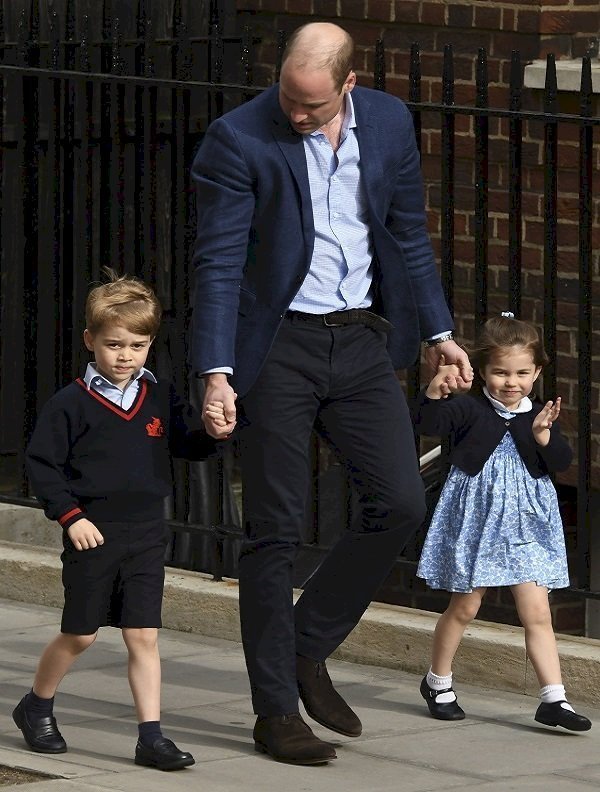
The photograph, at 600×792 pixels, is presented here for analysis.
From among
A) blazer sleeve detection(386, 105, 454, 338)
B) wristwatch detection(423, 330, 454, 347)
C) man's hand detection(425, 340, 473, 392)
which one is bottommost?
man's hand detection(425, 340, 473, 392)

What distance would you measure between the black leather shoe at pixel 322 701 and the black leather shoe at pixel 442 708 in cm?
45

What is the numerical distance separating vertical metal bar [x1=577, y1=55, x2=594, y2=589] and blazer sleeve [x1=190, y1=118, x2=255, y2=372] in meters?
1.29

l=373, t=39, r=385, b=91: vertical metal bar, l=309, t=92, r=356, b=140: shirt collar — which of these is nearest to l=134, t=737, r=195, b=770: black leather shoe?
l=309, t=92, r=356, b=140: shirt collar

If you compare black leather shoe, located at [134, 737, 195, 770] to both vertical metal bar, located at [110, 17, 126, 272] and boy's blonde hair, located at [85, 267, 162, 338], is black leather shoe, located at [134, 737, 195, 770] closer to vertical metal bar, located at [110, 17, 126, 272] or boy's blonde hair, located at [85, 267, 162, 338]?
boy's blonde hair, located at [85, 267, 162, 338]

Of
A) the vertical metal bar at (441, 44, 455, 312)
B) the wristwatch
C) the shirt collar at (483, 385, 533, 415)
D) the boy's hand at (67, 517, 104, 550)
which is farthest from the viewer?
the vertical metal bar at (441, 44, 455, 312)

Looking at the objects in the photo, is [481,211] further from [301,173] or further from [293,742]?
[293,742]

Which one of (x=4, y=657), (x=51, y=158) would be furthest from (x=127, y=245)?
(x=4, y=657)

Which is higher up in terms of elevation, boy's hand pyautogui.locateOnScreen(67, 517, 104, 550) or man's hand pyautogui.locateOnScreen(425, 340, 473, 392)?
man's hand pyautogui.locateOnScreen(425, 340, 473, 392)

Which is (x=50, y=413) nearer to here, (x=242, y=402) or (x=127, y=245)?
(x=242, y=402)

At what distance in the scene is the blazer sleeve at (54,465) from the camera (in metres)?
5.09

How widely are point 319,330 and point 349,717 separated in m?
1.07

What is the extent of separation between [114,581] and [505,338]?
1336 millimetres

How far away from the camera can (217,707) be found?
19.1 feet

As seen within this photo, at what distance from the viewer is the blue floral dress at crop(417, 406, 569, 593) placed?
5.65 metres
